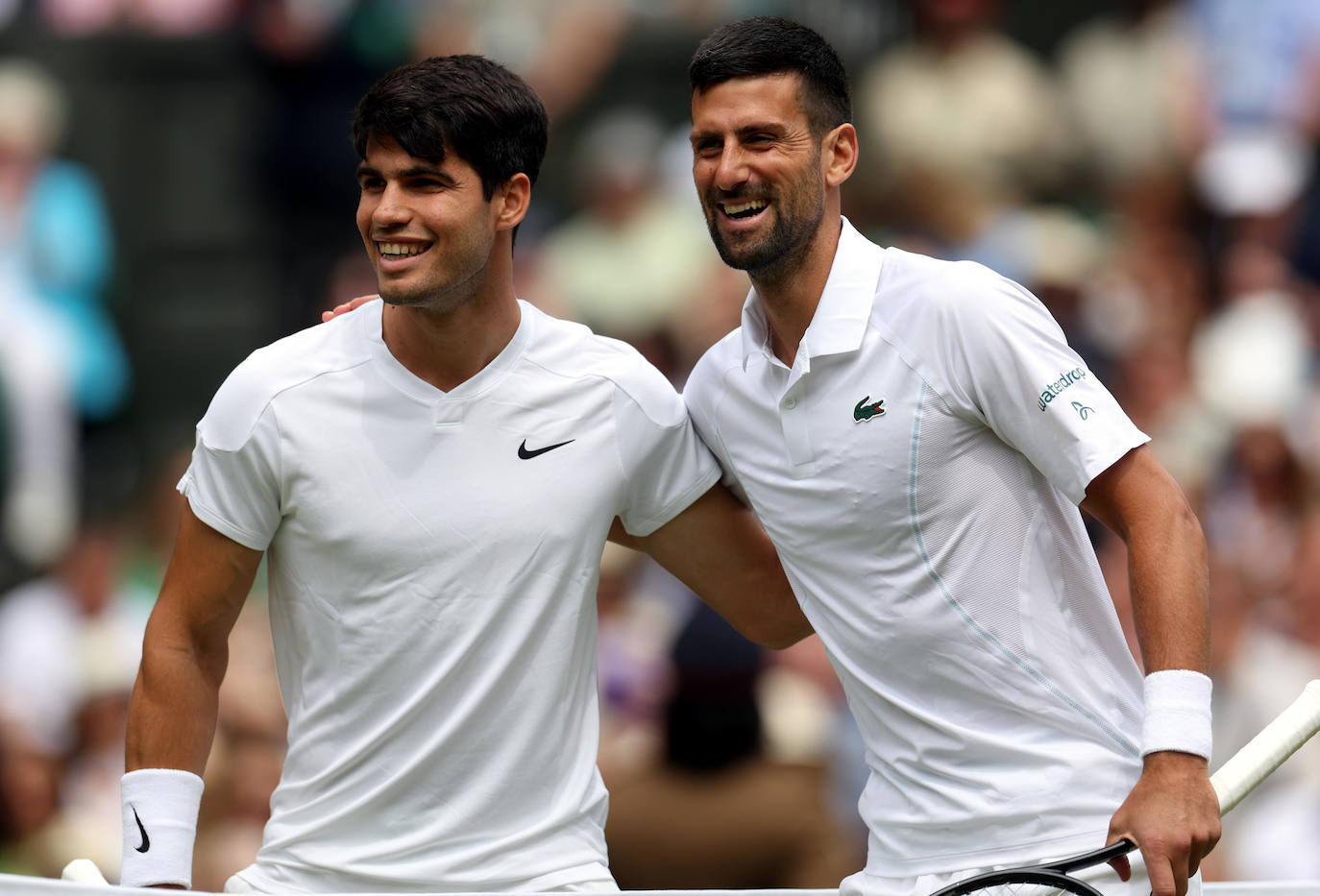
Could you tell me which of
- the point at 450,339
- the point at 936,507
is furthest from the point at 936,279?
the point at 450,339

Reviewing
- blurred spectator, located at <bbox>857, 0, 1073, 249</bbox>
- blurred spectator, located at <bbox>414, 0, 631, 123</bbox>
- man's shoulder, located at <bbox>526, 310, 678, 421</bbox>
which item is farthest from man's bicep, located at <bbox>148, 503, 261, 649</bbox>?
blurred spectator, located at <bbox>414, 0, 631, 123</bbox>

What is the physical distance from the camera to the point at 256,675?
6672 mm

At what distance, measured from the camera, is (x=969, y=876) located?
3434 millimetres

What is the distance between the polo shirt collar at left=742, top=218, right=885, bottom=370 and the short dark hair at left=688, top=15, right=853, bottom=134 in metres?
0.22

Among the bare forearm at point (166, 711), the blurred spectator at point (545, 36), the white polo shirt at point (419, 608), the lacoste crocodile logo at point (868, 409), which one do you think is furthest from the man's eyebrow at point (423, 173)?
the blurred spectator at point (545, 36)

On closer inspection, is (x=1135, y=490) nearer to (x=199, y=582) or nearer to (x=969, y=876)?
(x=969, y=876)

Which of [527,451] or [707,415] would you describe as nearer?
[527,451]

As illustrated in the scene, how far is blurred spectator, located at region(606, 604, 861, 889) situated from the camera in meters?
5.10

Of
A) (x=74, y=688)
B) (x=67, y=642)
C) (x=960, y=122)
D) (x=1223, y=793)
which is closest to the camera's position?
(x=1223, y=793)

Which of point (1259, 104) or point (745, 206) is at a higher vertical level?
point (1259, 104)

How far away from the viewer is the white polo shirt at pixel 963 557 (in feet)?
11.2

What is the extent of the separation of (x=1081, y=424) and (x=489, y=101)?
121 centimetres

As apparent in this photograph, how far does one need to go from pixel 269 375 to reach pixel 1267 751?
6.04 feet

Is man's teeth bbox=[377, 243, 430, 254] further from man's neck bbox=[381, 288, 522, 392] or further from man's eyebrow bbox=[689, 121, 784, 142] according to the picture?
man's eyebrow bbox=[689, 121, 784, 142]
